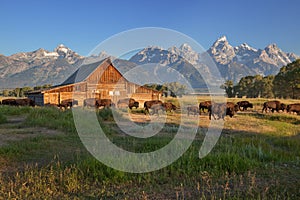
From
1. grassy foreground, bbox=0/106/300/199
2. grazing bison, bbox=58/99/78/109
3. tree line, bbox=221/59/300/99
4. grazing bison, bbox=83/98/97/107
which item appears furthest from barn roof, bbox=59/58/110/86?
tree line, bbox=221/59/300/99

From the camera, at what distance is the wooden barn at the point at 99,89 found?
3117cm

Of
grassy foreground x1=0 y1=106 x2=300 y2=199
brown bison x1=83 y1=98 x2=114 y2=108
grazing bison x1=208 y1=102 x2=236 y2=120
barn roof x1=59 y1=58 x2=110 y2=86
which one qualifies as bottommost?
grassy foreground x1=0 y1=106 x2=300 y2=199

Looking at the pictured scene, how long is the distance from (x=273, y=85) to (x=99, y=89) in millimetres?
49107

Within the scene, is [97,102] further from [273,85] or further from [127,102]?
[273,85]

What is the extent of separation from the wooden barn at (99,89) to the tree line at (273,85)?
105 ft

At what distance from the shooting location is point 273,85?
63500 millimetres

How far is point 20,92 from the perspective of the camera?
94.8 metres

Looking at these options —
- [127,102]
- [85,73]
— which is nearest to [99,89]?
[127,102]

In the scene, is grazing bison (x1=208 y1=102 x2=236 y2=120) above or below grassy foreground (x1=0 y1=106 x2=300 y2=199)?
above

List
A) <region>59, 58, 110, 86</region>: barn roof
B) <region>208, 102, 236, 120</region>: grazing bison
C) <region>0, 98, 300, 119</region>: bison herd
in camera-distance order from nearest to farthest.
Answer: <region>208, 102, 236, 120</region>: grazing bison → <region>0, 98, 300, 119</region>: bison herd → <region>59, 58, 110, 86</region>: barn roof

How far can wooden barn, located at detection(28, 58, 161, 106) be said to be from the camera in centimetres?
3117

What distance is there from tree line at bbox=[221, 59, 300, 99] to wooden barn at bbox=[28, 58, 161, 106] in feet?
105

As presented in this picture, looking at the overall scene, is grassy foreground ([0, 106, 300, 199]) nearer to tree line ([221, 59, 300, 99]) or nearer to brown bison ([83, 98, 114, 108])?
brown bison ([83, 98, 114, 108])

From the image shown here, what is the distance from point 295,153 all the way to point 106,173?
6555mm
